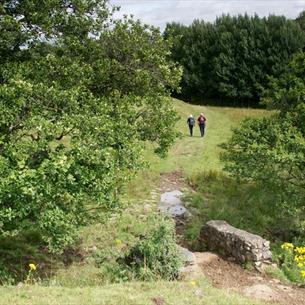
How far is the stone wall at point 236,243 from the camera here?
522 inches

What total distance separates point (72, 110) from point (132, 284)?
16.7 ft

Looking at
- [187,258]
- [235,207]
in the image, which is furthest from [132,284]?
[235,207]

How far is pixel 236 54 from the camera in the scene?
6222cm

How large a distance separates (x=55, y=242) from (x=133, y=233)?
5.28 m

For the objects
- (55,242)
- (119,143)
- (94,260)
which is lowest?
(94,260)

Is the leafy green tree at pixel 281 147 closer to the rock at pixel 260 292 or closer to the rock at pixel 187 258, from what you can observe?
the rock at pixel 187 258

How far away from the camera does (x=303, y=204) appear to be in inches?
695

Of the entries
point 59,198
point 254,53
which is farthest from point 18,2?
point 254,53

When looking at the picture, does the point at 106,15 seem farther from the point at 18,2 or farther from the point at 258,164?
the point at 258,164

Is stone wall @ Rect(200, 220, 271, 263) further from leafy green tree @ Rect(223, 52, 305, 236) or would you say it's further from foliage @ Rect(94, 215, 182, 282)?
leafy green tree @ Rect(223, 52, 305, 236)

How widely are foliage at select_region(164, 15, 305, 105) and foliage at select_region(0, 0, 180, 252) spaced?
45410mm

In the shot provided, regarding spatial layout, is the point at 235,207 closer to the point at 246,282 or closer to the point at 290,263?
the point at 290,263

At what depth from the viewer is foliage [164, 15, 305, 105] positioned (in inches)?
2377

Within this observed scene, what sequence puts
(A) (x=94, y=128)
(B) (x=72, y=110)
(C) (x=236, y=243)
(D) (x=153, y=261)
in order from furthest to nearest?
(C) (x=236, y=243) → (B) (x=72, y=110) → (A) (x=94, y=128) → (D) (x=153, y=261)
